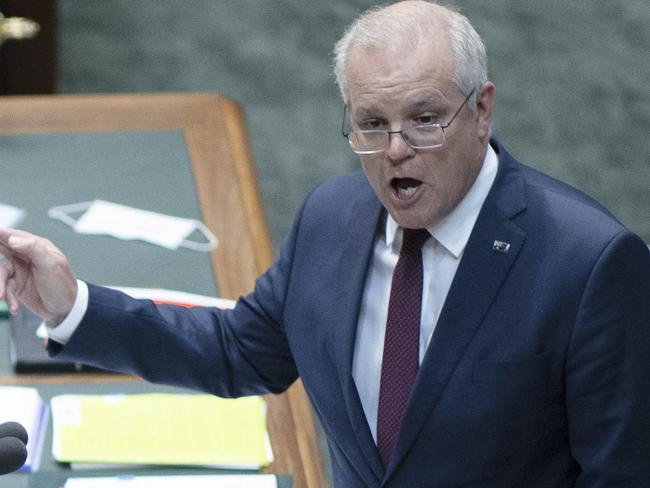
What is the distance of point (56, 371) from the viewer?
2.25 metres

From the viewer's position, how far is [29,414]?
6.73ft

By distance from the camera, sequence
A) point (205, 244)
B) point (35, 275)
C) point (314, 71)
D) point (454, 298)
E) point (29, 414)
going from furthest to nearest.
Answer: point (314, 71) < point (205, 244) < point (29, 414) < point (35, 275) < point (454, 298)

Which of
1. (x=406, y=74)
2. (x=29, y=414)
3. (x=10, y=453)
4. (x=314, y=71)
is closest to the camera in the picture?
(x=10, y=453)

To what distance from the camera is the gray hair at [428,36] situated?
1.68 metres

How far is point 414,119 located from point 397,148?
48mm

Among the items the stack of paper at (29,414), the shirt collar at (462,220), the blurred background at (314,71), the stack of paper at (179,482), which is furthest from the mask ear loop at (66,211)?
the blurred background at (314,71)

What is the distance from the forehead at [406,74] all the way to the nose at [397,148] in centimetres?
4

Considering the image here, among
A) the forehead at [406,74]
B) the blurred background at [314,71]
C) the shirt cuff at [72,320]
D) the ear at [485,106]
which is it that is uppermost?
the forehead at [406,74]

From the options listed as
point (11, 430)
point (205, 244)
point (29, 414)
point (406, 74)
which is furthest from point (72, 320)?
point (205, 244)

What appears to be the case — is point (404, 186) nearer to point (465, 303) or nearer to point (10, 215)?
point (465, 303)

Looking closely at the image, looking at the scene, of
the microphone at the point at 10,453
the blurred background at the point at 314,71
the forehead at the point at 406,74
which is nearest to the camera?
the microphone at the point at 10,453

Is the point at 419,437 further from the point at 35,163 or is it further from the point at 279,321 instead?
the point at 35,163

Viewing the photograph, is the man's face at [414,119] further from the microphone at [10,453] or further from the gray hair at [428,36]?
the microphone at [10,453]

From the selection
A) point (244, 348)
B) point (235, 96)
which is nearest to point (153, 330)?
point (244, 348)
